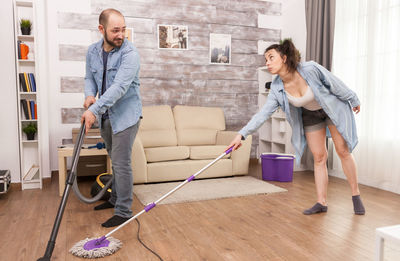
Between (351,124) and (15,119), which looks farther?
(15,119)

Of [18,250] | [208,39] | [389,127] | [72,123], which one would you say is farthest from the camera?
[208,39]

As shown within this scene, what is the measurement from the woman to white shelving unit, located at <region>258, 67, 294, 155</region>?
1818 millimetres

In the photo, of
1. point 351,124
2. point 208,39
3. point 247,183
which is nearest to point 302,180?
point 247,183

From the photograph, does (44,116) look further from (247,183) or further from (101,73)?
(247,183)

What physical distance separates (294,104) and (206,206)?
1.07 meters

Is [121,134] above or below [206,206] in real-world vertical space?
above

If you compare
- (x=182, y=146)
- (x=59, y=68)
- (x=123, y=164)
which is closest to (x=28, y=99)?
(x=59, y=68)

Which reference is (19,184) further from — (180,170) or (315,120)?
(315,120)

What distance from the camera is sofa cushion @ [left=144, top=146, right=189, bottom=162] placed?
3588 millimetres

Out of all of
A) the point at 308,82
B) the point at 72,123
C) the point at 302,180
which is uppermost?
the point at 308,82

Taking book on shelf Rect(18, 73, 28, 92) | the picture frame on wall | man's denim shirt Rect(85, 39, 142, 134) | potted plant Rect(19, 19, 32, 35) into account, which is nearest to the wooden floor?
man's denim shirt Rect(85, 39, 142, 134)

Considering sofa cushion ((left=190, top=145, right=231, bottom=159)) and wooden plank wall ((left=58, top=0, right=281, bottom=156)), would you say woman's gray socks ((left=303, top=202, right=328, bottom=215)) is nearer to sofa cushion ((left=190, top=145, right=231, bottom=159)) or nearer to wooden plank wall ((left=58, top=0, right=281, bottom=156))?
sofa cushion ((left=190, top=145, right=231, bottom=159))

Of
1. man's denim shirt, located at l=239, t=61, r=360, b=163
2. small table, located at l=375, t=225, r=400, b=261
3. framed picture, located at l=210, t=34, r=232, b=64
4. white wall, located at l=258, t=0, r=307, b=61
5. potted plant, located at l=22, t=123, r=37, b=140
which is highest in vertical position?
white wall, located at l=258, t=0, r=307, b=61

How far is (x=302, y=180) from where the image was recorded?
378cm
